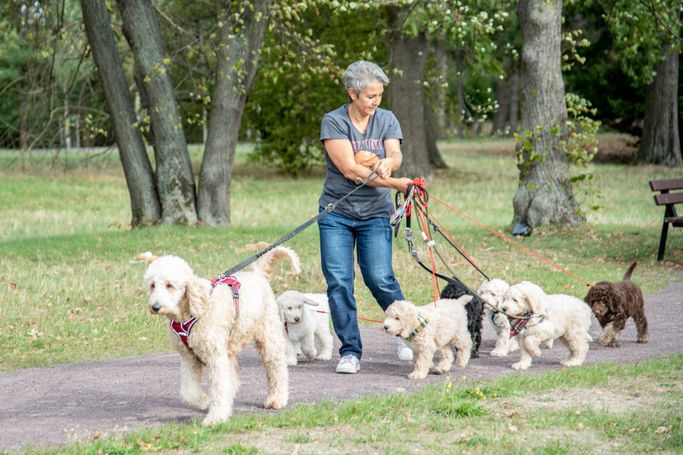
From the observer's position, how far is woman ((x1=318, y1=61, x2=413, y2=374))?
750 cm

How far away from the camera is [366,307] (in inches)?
448

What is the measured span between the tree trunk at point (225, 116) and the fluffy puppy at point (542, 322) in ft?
31.6

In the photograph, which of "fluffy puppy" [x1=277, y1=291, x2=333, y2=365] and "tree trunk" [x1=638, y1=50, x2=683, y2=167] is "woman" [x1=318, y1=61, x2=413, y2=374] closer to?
"fluffy puppy" [x1=277, y1=291, x2=333, y2=365]

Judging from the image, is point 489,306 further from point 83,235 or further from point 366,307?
point 83,235

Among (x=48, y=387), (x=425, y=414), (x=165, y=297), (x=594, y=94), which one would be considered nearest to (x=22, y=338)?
(x=48, y=387)

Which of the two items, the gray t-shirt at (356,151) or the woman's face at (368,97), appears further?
the gray t-shirt at (356,151)

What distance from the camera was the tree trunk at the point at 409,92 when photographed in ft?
87.2

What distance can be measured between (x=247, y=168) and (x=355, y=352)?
2747 centimetres

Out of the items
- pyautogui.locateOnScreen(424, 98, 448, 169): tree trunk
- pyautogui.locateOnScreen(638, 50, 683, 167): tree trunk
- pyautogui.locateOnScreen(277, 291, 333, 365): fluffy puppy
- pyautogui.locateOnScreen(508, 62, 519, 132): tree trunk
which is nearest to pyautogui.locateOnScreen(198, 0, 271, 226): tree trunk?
pyautogui.locateOnScreen(277, 291, 333, 365): fluffy puppy

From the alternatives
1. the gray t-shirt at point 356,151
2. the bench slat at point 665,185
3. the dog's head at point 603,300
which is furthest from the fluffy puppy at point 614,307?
the bench slat at point 665,185

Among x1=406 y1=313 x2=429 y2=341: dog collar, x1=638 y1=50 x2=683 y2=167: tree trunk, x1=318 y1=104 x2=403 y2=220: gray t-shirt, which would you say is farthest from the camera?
x1=638 y1=50 x2=683 y2=167: tree trunk

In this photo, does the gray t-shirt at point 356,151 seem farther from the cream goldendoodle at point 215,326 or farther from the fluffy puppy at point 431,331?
the cream goldendoodle at point 215,326

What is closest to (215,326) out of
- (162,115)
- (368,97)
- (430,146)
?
(368,97)

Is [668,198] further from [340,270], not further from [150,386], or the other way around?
[150,386]
